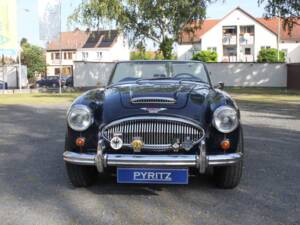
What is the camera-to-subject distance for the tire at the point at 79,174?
5906 millimetres

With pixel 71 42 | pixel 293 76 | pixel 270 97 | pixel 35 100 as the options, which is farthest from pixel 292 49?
pixel 35 100

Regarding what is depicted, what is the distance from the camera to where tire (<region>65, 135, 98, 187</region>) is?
5906mm

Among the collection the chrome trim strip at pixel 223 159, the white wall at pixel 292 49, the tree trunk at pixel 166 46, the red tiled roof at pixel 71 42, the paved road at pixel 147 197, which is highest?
the red tiled roof at pixel 71 42

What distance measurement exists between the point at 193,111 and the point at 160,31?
1197 inches

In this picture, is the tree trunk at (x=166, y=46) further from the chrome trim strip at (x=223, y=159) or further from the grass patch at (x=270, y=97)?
the chrome trim strip at (x=223, y=159)

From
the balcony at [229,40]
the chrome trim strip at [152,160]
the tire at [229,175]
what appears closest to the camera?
the chrome trim strip at [152,160]

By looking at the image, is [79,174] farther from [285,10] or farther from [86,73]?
[86,73]

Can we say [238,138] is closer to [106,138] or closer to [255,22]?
[106,138]

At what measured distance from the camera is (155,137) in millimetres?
5500

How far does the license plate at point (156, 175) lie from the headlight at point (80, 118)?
67cm

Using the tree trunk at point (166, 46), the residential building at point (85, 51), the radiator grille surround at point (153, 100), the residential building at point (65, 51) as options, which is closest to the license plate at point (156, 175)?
the radiator grille surround at point (153, 100)

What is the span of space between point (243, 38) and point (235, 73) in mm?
34142

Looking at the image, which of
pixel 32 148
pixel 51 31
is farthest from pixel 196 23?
pixel 32 148

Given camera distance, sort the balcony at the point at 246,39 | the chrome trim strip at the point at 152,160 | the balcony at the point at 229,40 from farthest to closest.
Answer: the balcony at the point at 229,40, the balcony at the point at 246,39, the chrome trim strip at the point at 152,160
